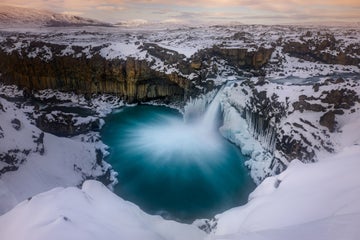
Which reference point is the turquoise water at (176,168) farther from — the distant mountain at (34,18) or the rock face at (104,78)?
the distant mountain at (34,18)

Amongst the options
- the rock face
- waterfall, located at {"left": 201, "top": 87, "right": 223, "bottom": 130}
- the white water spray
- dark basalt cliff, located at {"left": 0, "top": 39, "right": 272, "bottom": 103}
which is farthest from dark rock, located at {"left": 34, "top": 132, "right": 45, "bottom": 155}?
the rock face

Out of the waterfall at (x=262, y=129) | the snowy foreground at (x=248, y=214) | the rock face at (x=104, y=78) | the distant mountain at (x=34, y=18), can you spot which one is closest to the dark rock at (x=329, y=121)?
the waterfall at (x=262, y=129)

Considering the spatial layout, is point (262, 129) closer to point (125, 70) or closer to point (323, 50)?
point (323, 50)

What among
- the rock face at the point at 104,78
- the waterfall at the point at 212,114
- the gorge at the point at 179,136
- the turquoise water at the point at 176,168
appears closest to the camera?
the gorge at the point at 179,136

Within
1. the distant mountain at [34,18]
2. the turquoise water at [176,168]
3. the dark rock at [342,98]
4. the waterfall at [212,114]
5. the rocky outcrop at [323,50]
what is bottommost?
the turquoise water at [176,168]

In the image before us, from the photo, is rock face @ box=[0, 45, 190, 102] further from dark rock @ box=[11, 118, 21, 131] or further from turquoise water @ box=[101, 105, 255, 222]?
dark rock @ box=[11, 118, 21, 131]

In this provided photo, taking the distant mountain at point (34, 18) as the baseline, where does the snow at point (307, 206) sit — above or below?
below
